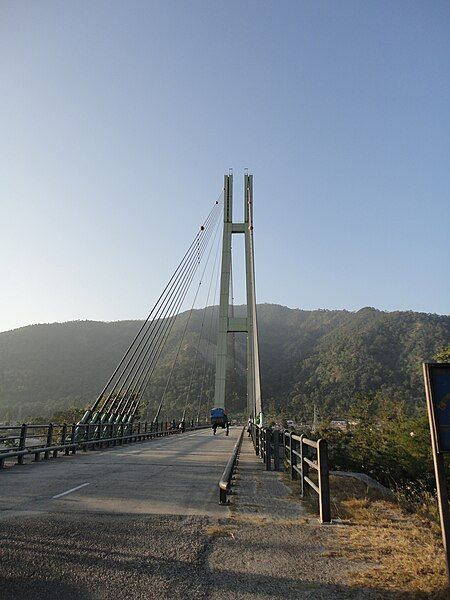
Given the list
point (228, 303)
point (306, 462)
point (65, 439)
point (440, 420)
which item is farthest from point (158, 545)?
point (228, 303)

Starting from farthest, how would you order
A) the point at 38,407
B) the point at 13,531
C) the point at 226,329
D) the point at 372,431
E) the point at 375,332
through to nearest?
the point at 375,332 → the point at 38,407 → the point at 226,329 → the point at 372,431 → the point at 13,531

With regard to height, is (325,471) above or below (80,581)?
above

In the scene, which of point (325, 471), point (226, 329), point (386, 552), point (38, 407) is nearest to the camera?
point (386, 552)

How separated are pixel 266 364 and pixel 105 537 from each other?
15334 cm

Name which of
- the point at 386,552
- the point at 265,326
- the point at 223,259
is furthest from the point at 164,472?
the point at 265,326

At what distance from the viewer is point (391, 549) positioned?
4738 millimetres

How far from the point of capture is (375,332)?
13312 centimetres

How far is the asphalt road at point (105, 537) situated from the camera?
3.73 meters

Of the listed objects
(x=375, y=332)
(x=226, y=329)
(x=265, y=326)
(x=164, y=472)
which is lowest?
(x=164, y=472)

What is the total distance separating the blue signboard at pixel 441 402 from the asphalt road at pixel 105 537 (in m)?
2.43

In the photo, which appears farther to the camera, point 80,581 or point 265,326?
point 265,326

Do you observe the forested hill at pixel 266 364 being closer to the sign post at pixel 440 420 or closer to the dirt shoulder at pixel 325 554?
the dirt shoulder at pixel 325 554

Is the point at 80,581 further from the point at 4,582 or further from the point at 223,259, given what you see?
the point at 223,259

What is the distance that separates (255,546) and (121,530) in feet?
5.37
